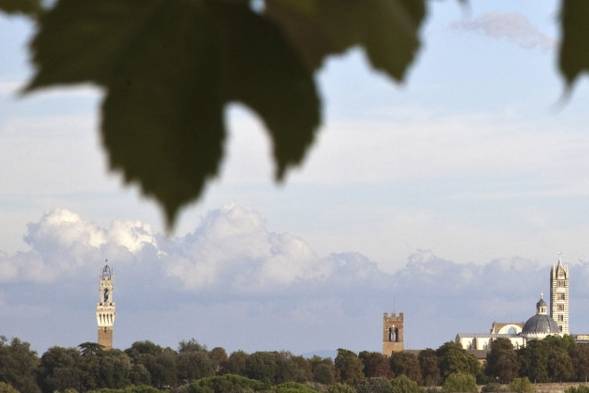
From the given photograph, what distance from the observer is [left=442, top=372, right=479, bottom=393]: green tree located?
2953 inches

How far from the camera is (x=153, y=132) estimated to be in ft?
2.40

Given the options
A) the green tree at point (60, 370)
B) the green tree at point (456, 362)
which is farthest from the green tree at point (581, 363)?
the green tree at point (60, 370)

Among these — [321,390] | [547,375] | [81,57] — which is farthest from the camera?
[547,375]

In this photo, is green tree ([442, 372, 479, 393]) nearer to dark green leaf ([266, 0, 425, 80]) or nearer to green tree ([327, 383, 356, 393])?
green tree ([327, 383, 356, 393])

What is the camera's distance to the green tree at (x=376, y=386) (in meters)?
74.0

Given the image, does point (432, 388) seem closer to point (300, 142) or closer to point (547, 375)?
point (547, 375)

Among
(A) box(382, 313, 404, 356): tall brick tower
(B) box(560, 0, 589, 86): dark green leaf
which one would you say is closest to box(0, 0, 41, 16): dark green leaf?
(B) box(560, 0, 589, 86): dark green leaf

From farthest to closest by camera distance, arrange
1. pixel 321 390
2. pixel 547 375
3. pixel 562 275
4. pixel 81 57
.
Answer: pixel 562 275 → pixel 547 375 → pixel 321 390 → pixel 81 57

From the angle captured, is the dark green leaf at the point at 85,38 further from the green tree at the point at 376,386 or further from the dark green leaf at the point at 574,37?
the green tree at the point at 376,386

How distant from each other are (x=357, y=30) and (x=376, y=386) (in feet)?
245

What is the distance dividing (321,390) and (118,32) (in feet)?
251

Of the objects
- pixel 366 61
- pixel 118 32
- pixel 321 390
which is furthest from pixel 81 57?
pixel 321 390

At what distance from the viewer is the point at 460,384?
2987 inches

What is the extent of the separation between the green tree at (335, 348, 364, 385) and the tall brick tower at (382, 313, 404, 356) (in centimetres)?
2184
